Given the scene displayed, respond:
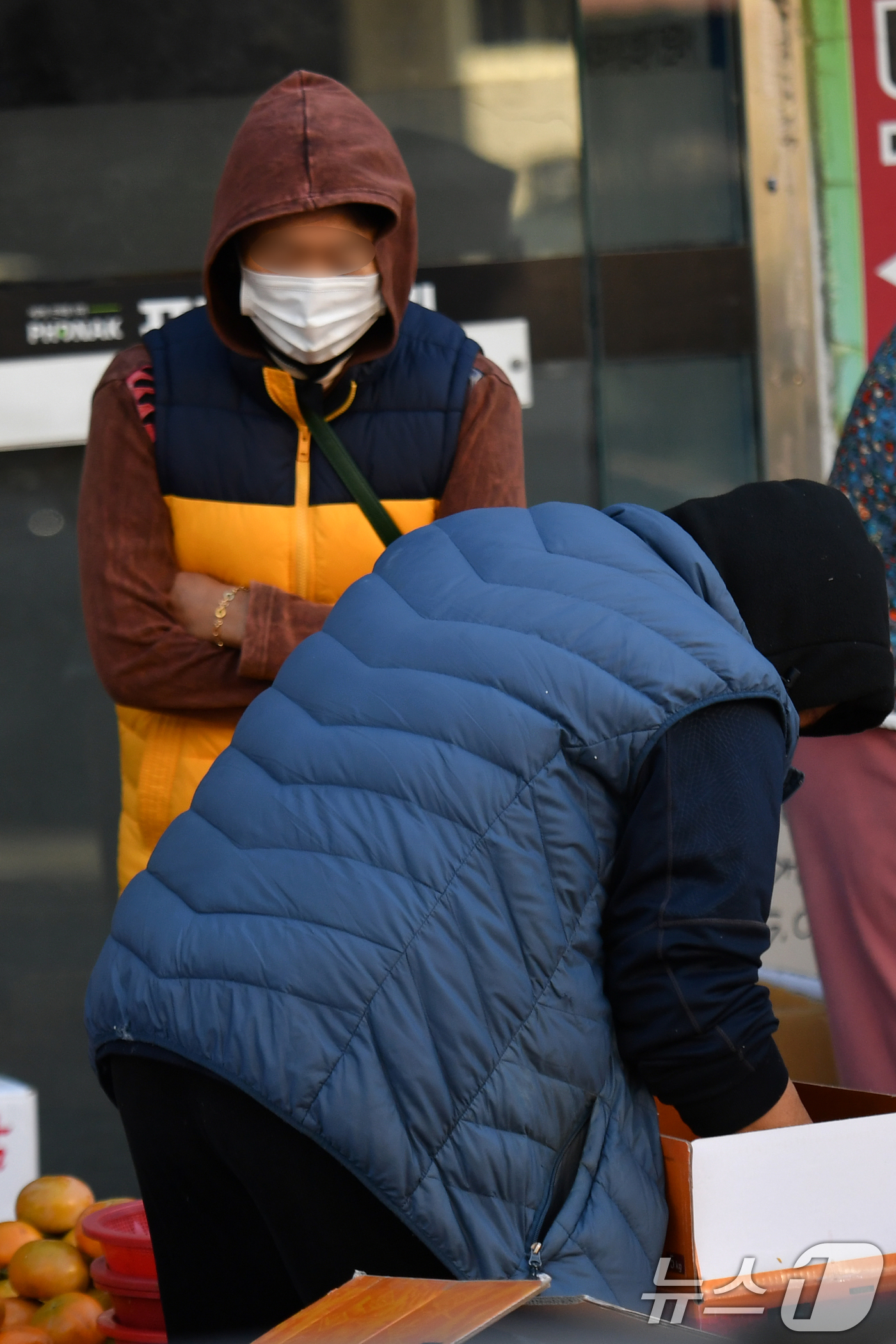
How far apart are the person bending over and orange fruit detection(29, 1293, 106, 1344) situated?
0.80 metres

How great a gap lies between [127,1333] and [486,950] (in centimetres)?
116

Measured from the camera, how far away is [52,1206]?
107 inches

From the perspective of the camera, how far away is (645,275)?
4.27 m

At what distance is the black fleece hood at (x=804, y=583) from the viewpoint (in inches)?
71.4

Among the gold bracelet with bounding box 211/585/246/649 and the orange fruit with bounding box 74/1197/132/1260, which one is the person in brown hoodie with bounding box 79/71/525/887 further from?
the orange fruit with bounding box 74/1197/132/1260

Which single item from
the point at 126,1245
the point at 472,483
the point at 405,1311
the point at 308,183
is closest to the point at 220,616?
the point at 472,483

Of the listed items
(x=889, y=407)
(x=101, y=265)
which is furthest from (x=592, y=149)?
(x=889, y=407)

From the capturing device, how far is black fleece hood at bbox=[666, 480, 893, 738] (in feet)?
5.95

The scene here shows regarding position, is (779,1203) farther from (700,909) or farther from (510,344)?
(510,344)

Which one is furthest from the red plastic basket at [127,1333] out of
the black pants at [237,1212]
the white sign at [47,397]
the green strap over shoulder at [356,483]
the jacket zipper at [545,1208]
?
the white sign at [47,397]

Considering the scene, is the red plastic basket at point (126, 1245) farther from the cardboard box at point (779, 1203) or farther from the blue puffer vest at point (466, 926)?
the cardboard box at point (779, 1203)

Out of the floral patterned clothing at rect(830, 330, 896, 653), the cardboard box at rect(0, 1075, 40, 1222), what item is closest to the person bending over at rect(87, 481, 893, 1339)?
the floral patterned clothing at rect(830, 330, 896, 653)

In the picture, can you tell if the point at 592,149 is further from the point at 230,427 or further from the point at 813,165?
the point at 230,427

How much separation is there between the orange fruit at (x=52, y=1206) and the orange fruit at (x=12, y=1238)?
3 centimetres
